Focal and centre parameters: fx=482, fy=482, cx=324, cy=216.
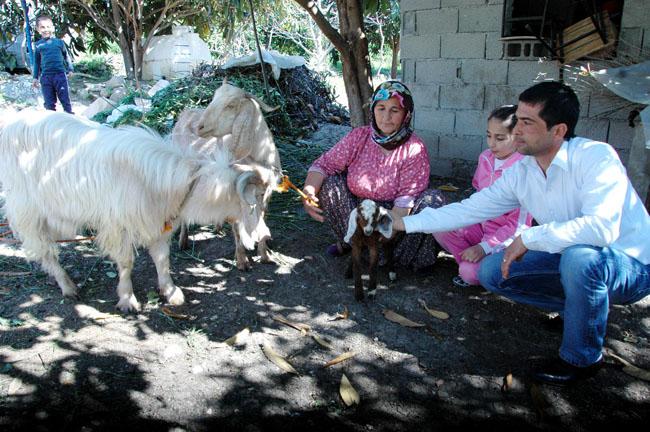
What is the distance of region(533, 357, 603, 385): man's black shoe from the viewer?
2658 millimetres

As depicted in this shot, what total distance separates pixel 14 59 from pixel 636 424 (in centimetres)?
1889

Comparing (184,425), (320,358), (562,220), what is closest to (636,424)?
(562,220)

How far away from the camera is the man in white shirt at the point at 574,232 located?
246 centimetres

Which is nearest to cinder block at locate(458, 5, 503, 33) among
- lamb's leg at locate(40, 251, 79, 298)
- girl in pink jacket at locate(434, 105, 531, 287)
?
girl in pink jacket at locate(434, 105, 531, 287)

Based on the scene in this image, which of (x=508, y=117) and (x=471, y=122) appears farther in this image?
(x=471, y=122)

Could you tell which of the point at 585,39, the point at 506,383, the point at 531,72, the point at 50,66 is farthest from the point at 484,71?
the point at 50,66

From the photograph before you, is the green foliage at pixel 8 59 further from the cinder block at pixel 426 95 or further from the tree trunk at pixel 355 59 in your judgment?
the cinder block at pixel 426 95

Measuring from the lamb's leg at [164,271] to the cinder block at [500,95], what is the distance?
413 cm

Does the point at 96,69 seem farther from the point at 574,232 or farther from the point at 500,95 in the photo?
the point at 574,232

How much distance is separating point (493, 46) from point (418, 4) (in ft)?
3.66

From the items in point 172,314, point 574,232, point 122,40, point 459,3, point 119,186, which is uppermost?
point 122,40

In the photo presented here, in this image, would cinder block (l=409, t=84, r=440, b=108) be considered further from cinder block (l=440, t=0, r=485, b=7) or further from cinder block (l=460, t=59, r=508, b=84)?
cinder block (l=440, t=0, r=485, b=7)

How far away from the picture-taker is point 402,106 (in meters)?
3.70

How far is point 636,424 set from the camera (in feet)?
8.05
